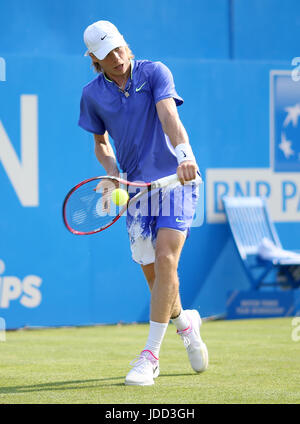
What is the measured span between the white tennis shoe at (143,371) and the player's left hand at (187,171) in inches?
31.7

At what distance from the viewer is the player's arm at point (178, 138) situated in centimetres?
380

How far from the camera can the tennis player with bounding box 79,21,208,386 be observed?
392 cm

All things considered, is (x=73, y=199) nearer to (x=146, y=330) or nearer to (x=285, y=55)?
(x=146, y=330)

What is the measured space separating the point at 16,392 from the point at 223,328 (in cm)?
306

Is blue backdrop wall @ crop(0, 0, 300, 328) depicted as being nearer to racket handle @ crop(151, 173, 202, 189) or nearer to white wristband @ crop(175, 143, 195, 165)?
racket handle @ crop(151, 173, 202, 189)

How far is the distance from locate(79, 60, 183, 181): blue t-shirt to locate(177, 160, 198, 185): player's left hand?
0.98 feet

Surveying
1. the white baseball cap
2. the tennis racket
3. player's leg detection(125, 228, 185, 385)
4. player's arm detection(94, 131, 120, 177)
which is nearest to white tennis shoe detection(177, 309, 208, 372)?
player's leg detection(125, 228, 185, 385)

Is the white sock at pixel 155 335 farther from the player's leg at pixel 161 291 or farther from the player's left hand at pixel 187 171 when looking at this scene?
the player's left hand at pixel 187 171

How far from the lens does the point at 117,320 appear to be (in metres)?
6.91

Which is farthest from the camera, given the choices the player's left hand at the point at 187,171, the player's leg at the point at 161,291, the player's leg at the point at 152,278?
the player's leg at the point at 152,278

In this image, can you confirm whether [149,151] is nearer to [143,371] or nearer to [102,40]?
[102,40]

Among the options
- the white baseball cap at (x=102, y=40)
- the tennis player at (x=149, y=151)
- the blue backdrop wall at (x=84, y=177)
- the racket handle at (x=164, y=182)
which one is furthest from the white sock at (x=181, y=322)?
the blue backdrop wall at (x=84, y=177)

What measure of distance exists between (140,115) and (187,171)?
45cm
